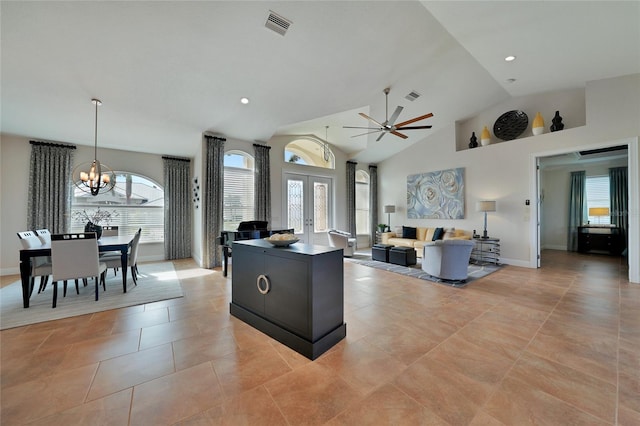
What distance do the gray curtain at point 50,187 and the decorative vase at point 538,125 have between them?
1019 cm

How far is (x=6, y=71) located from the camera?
3.13 meters

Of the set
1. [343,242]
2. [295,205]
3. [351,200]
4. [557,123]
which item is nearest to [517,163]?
[557,123]

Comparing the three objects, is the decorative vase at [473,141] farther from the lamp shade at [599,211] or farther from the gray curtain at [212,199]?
the gray curtain at [212,199]

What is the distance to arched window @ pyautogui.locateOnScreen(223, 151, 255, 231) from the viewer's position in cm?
603

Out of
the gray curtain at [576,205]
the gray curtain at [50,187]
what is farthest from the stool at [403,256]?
the gray curtain at [50,187]

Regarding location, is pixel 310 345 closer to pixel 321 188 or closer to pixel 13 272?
pixel 321 188

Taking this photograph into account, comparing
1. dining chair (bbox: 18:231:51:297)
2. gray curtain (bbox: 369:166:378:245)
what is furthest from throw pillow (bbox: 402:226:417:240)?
dining chair (bbox: 18:231:51:297)

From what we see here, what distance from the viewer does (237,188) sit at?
6180 millimetres

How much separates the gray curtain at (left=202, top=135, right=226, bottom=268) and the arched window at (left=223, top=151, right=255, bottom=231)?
1.13 ft

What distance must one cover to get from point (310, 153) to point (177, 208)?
4088 mm

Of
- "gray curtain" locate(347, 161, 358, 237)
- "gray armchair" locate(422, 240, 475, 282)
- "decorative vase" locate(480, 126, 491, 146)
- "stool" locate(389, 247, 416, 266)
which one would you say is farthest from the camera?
"gray curtain" locate(347, 161, 358, 237)

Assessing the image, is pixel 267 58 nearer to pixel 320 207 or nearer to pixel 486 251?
pixel 320 207

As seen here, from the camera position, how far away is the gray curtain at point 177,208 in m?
6.58

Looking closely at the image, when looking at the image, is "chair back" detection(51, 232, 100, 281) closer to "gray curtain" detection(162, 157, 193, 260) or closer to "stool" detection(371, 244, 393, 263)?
"gray curtain" detection(162, 157, 193, 260)
